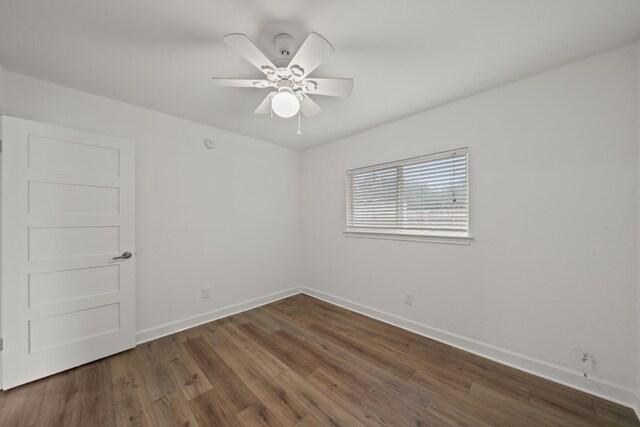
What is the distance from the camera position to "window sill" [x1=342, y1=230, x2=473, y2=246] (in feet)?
7.31

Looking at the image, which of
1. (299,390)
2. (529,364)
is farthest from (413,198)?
(299,390)

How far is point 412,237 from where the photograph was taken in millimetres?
2570

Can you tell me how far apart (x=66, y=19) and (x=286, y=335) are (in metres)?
2.92

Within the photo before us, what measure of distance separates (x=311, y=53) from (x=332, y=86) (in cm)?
34

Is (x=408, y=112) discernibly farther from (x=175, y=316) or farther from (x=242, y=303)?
(x=175, y=316)

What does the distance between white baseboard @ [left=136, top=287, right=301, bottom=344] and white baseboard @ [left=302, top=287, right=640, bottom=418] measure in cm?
155

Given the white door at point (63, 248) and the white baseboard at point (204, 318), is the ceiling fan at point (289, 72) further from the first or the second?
the white baseboard at point (204, 318)

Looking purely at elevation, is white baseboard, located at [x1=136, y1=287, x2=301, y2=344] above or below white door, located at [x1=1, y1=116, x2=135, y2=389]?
below

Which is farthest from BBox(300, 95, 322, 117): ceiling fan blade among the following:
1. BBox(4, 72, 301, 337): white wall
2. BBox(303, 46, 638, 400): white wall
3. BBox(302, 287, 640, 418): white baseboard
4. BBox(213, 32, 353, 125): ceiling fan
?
BBox(302, 287, 640, 418): white baseboard

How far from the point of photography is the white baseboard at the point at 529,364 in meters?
1.56

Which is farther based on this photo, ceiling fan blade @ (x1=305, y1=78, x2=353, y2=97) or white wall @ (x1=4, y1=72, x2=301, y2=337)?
white wall @ (x1=4, y1=72, x2=301, y2=337)

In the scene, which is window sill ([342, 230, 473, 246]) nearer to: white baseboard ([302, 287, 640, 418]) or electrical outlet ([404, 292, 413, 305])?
electrical outlet ([404, 292, 413, 305])

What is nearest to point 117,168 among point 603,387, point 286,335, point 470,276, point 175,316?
point 175,316

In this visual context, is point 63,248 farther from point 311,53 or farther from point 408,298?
point 408,298
